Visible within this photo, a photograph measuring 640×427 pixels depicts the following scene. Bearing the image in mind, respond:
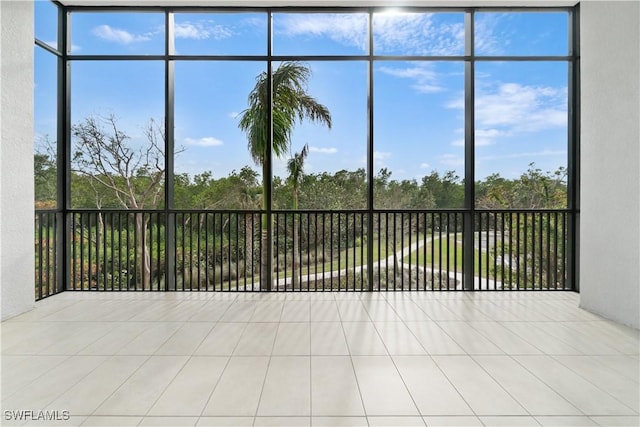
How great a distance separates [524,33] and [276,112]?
3119 mm

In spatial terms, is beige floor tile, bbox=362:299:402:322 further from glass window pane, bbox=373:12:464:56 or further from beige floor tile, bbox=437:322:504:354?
glass window pane, bbox=373:12:464:56

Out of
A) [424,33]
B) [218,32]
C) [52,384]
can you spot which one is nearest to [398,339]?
[52,384]

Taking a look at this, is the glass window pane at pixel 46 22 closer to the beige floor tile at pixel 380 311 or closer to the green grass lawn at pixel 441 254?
the beige floor tile at pixel 380 311

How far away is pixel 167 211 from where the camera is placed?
3.82 m

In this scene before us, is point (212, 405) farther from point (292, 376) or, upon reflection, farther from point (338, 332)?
point (338, 332)

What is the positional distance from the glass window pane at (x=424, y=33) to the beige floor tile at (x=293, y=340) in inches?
130

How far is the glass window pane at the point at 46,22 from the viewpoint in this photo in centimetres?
350

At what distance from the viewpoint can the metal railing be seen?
385cm

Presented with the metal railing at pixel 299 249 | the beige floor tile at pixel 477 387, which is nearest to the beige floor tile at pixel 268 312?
the metal railing at pixel 299 249

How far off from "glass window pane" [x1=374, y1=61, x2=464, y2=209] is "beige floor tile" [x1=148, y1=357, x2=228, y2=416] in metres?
2.55

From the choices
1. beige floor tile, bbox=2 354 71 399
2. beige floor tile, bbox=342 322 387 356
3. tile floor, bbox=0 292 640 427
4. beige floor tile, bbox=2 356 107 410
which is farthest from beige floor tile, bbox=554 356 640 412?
beige floor tile, bbox=2 354 71 399

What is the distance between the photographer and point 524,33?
4.19 m

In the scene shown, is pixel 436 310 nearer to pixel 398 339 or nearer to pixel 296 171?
pixel 398 339

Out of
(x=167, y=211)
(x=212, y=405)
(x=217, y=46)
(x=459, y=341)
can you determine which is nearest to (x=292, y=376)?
(x=212, y=405)
